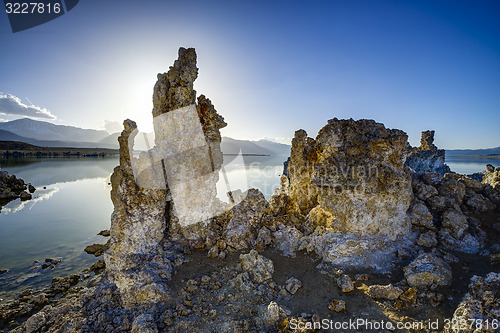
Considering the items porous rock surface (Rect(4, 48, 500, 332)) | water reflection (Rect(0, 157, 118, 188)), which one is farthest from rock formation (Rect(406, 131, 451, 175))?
water reflection (Rect(0, 157, 118, 188))

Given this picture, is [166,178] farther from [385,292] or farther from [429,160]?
[429,160]

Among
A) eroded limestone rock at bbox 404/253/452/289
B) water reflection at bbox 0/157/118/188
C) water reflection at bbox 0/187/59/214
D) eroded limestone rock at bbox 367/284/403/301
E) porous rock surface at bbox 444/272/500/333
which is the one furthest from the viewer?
water reflection at bbox 0/157/118/188

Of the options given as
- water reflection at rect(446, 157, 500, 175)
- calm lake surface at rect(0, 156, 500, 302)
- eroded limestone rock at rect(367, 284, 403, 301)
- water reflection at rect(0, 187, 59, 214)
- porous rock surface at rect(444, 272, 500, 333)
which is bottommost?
calm lake surface at rect(0, 156, 500, 302)

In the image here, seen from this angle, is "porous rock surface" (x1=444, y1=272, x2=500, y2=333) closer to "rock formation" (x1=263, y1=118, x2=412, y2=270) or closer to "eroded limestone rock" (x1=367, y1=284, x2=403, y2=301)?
"eroded limestone rock" (x1=367, y1=284, x2=403, y2=301)

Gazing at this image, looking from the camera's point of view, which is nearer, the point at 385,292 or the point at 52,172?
the point at 385,292

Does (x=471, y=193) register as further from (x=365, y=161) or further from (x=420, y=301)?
(x=420, y=301)

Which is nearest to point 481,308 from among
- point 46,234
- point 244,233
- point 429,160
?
point 244,233

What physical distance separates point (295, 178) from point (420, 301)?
7.61 metres

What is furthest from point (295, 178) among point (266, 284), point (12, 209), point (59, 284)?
point (12, 209)

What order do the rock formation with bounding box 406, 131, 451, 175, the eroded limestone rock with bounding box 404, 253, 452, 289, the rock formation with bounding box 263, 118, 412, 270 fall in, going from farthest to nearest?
the rock formation with bounding box 406, 131, 451, 175
the rock formation with bounding box 263, 118, 412, 270
the eroded limestone rock with bounding box 404, 253, 452, 289

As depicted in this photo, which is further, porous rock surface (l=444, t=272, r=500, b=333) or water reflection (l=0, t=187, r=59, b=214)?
water reflection (l=0, t=187, r=59, b=214)

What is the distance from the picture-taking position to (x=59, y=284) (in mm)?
11109

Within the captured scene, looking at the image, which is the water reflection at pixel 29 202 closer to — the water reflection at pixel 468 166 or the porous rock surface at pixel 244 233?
the porous rock surface at pixel 244 233

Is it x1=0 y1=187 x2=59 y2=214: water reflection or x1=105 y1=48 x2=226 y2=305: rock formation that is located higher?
x1=105 y1=48 x2=226 y2=305: rock formation
